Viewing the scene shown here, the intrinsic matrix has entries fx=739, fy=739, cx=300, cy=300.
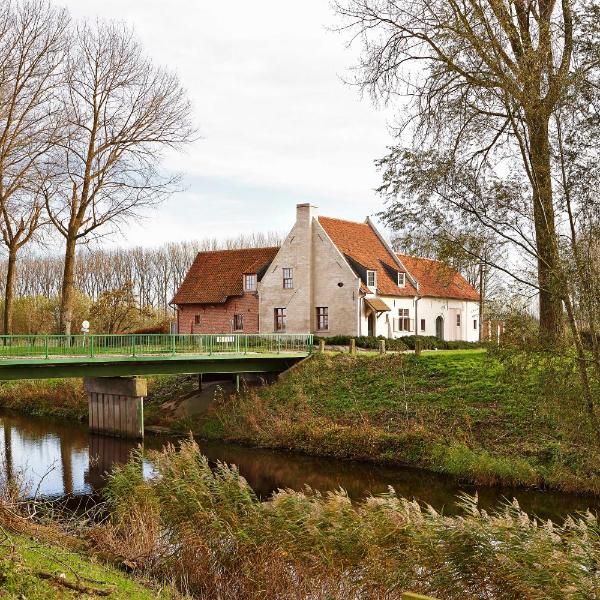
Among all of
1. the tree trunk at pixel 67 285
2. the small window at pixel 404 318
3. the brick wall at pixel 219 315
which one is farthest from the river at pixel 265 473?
the small window at pixel 404 318

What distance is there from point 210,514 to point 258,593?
1623 millimetres

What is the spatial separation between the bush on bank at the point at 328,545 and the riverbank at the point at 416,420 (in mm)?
6417

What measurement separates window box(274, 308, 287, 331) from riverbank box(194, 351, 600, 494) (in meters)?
8.75

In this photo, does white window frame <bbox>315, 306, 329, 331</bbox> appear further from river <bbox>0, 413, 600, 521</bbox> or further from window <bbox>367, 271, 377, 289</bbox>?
river <bbox>0, 413, 600, 521</bbox>

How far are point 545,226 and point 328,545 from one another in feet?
17.5

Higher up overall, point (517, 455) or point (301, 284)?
point (301, 284)

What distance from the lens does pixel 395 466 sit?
2192 centimetres

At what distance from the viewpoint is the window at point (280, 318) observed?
132 ft

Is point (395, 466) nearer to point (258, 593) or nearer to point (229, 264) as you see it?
point (258, 593)

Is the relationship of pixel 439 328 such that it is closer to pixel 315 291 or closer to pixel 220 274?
pixel 315 291

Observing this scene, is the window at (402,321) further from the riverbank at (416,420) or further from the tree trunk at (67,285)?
the tree trunk at (67,285)

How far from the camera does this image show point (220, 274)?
43.7m

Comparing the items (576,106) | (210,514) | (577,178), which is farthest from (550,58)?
(210,514)

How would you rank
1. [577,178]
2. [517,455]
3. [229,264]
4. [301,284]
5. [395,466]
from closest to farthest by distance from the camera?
[577,178], [517,455], [395,466], [301,284], [229,264]
